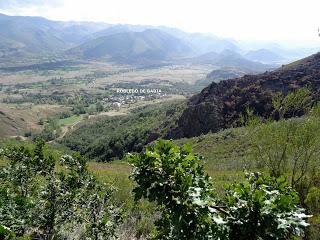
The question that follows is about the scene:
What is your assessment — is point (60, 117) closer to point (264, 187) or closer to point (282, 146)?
point (282, 146)

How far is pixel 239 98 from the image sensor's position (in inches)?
2494

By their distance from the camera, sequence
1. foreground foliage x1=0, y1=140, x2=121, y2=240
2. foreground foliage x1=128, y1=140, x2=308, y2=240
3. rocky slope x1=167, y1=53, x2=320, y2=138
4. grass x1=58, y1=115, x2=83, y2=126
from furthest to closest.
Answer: grass x1=58, y1=115, x2=83, y2=126, rocky slope x1=167, y1=53, x2=320, y2=138, foreground foliage x1=0, y1=140, x2=121, y2=240, foreground foliage x1=128, y1=140, x2=308, y2=240

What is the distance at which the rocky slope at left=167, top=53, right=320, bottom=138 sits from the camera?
59.8 metres

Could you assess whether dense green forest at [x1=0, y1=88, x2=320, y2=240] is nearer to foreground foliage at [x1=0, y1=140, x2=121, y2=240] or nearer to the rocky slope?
foreground foliage at [x1=0, y1=140, x2=121, y2=240]

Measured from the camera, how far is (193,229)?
4.16m

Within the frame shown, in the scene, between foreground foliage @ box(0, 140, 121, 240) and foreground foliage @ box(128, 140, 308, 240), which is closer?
foreground foliage @ box(128, 140, 308, 240)

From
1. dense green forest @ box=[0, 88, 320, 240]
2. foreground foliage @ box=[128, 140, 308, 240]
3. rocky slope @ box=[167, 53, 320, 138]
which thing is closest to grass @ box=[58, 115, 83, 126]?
rocky slope @ box=[167, 53, 320, 138]

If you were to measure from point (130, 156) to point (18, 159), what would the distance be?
614 cm

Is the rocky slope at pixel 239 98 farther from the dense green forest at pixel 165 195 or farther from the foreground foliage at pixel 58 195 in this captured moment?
the foreground foliage at pixel 58 195

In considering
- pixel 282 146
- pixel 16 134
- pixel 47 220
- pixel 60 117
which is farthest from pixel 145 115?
pixel 47 220

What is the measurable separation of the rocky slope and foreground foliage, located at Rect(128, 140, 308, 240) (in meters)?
54.0

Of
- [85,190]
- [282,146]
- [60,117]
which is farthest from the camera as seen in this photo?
A: [60,117]

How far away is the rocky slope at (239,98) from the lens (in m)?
59.8

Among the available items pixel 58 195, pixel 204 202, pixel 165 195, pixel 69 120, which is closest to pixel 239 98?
pixel 58 195
